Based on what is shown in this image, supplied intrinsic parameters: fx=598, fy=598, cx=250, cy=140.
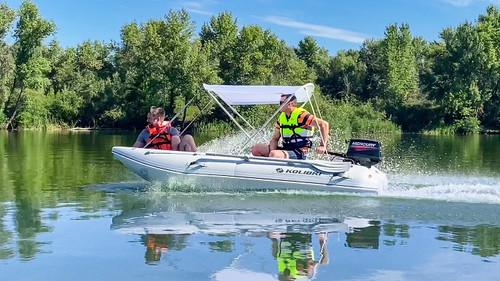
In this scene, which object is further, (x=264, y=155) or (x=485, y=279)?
(x=264, y=155)

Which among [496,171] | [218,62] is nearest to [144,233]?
[496,171]

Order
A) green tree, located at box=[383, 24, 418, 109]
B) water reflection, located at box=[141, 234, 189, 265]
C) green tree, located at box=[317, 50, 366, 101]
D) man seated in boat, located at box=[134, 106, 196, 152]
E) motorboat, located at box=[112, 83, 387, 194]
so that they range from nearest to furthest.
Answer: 1. water reflection, located at box=[141, 234, 189, 265]
2. motorboat, located at box=[112, 83, 387, 194]
3. man seated in boat, located at box=[134, 106, 196, 152]
4. green tree, located at box=[383, 24, 418, 109]
5. green tree, located at box=[317, 50, 366, 101]

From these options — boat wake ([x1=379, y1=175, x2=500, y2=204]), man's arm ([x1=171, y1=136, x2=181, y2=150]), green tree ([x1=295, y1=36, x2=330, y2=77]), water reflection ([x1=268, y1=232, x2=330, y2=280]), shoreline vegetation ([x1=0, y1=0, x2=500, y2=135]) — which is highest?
green tree ([x1=295, y1=36, x2=330, y2=77])

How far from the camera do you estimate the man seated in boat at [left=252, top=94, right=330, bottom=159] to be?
397 inches

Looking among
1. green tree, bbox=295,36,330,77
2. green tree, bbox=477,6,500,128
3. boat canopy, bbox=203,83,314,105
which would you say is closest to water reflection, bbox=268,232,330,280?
boat canopy, bbox=203,83,314,105

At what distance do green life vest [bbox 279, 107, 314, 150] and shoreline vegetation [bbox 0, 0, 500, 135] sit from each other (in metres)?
29.5

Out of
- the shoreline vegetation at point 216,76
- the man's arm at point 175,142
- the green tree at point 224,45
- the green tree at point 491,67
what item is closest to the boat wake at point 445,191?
the man's arm at point 175,142

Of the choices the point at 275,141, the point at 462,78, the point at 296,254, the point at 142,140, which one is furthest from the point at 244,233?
the point at 462,78

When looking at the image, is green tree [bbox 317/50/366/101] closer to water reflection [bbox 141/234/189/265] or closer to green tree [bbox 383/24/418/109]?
green tree [bbox 383/24/418/109]

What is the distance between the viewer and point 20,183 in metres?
11.7

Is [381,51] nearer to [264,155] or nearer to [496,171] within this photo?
[496,171]

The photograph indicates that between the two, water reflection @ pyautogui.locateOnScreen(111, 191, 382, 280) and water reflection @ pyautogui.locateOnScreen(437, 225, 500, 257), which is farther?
water reflection @ pyautogui.locateOnScreen(437, 225, 500, 257)

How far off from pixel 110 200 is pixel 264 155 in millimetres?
2765

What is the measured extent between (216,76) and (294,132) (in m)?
38.0
